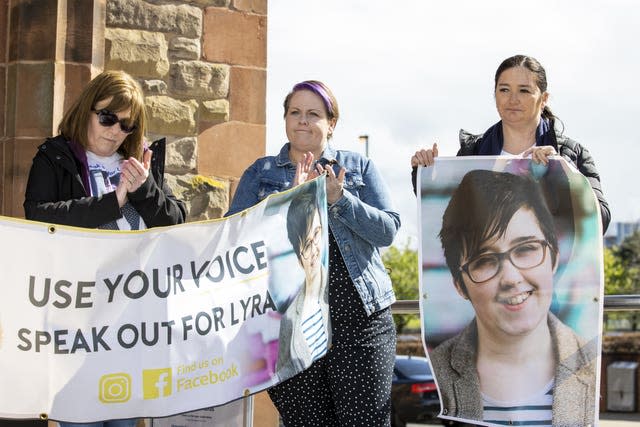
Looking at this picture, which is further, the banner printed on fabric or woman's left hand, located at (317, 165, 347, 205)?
woman's left hand, located at (317, 165, 347, 205)

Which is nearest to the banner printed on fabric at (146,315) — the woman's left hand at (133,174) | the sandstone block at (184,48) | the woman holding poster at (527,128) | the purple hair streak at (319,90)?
the woman's left hand at (133,174)

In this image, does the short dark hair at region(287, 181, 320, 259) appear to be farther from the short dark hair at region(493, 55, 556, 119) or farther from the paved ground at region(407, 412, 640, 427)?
the paved ground at region(407, 412, 640, 427)

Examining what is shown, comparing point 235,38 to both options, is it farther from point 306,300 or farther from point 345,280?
point 306,300

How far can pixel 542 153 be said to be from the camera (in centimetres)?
449

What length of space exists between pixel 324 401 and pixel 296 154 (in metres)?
1.09

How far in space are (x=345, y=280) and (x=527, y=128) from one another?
1.04 metres

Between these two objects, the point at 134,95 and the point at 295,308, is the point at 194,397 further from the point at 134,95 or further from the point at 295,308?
the point at 134,95

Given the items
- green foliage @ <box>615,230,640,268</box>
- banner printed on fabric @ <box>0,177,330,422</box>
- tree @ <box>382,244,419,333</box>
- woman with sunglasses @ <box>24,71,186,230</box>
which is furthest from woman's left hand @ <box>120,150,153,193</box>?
green foliage @ <box>615,230,640,268</box>

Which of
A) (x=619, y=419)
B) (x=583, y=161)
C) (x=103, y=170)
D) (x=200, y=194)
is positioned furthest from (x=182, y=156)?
(x=619, y=419)

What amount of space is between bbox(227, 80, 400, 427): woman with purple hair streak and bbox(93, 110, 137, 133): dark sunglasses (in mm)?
601

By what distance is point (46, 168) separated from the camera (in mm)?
4324

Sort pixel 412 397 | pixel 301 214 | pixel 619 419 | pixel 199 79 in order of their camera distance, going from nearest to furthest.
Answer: pixel 301 214
pixel 199 79
pixel 412 397
pixel 619 419

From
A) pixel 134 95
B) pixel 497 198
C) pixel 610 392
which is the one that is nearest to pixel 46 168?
pixel 134 95

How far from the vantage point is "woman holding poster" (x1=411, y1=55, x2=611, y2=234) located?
4.54 metres
